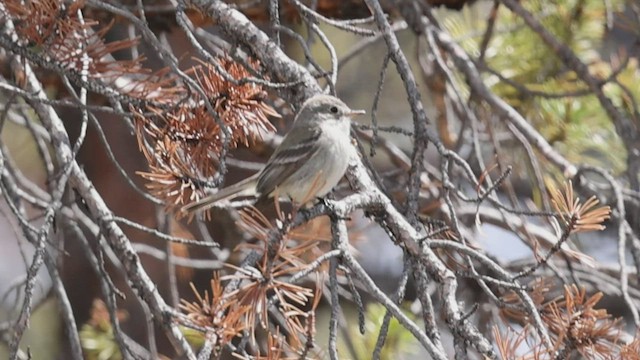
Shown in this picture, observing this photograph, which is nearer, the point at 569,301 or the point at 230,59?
the point at 569,301

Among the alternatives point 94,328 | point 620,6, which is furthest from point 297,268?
point 620,6

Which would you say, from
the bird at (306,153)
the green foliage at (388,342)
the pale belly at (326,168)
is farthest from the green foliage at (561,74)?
the pale belly at (326,168)

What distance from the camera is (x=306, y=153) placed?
3.37 m

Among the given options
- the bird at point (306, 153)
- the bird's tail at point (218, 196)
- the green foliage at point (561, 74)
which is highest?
the green foliage at point (561, 74)

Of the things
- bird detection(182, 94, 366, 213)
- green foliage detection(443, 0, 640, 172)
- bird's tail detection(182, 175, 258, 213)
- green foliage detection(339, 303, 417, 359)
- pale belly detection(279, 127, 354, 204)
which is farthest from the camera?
green foliage detection(443, 0, 640, 172)

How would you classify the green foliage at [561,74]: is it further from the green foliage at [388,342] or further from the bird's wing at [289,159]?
the bird's wing at [289,159]

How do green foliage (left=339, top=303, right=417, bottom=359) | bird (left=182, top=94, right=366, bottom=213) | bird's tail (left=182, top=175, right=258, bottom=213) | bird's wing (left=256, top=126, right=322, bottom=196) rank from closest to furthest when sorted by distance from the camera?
bird's tail (left=182, top=175, right=258, bottom=213) < bird (left=182, top=94, right=366, bottom=213) < bird's wing (left=256, top=126, right=322, bottom=196) < green foliage (left=339, top=303, right=417, bottom=359)

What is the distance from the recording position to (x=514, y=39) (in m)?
4.79

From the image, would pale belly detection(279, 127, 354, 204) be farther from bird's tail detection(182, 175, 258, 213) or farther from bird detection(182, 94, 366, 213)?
bird's tail detection(182, 175, 258, 213)

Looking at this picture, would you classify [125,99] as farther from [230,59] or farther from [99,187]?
[99,187]

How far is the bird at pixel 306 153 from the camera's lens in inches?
123

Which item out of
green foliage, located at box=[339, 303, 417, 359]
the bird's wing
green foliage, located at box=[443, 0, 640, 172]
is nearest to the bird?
the bird's wing

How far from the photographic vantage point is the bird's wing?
10.7ft

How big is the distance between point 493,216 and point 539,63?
899 millimetres
